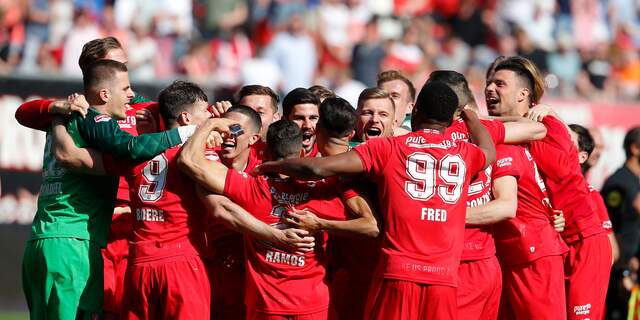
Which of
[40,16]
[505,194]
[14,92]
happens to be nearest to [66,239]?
[505,194]

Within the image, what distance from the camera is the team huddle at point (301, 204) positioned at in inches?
350

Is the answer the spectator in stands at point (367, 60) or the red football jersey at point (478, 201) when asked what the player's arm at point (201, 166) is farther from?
the spectator in stands at point (367, 60)

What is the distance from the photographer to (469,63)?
23547mm

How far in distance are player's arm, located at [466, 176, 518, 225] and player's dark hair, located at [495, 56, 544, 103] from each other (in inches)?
45.9

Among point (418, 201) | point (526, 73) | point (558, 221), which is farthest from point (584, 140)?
point (418, 201)

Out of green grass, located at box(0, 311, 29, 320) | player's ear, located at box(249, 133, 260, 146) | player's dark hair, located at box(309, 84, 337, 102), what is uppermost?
player's dark hair, located at box(309, 84, 337, 102)

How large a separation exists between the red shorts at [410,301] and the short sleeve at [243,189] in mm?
1160

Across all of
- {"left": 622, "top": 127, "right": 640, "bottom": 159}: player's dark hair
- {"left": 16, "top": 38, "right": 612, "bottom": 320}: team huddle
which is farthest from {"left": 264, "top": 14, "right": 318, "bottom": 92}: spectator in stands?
{"left": 16, "top": 38, "right": 612, "bottom": 320}: team huddle

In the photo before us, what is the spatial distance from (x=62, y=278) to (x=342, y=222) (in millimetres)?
2351

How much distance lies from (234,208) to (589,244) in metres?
3.99

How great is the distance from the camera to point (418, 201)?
8.84 metres

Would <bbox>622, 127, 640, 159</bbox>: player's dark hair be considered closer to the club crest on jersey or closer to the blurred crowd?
the blurred crowd

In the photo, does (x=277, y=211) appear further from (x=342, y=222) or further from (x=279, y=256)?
(x=342, y=222)

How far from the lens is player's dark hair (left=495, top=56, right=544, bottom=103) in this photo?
1065 centimetres
